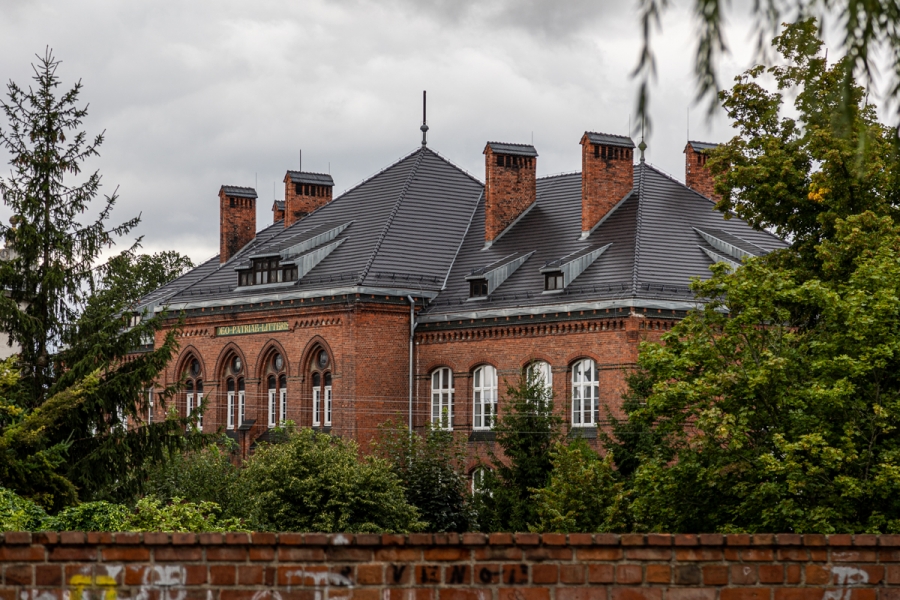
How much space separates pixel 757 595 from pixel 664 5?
5.70 m

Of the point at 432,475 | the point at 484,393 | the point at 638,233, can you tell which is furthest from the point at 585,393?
the point at 432,475

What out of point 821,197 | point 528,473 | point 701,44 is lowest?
point 528,473

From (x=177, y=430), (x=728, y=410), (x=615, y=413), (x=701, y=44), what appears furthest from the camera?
(x=615, y=413)

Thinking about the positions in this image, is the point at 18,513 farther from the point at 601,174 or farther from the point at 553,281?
the point at 601,174

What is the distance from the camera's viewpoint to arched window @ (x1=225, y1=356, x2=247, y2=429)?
163 feet

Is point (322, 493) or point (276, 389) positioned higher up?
point (276, 389)

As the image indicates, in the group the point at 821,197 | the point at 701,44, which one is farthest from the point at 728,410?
the point at 701,44

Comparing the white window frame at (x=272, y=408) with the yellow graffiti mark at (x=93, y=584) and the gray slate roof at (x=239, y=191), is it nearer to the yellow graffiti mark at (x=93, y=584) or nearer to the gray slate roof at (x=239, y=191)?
the gray slate roof at (x=239, y=191)

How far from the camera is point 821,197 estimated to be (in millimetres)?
27859

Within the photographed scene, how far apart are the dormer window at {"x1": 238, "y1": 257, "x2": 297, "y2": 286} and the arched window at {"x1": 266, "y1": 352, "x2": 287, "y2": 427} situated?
8.44ft

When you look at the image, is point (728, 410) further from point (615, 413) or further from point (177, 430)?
point (615, 413)

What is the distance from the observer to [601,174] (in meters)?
46.2

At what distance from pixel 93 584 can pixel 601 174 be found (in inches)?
1497

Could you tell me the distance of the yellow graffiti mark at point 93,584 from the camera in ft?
30.7
